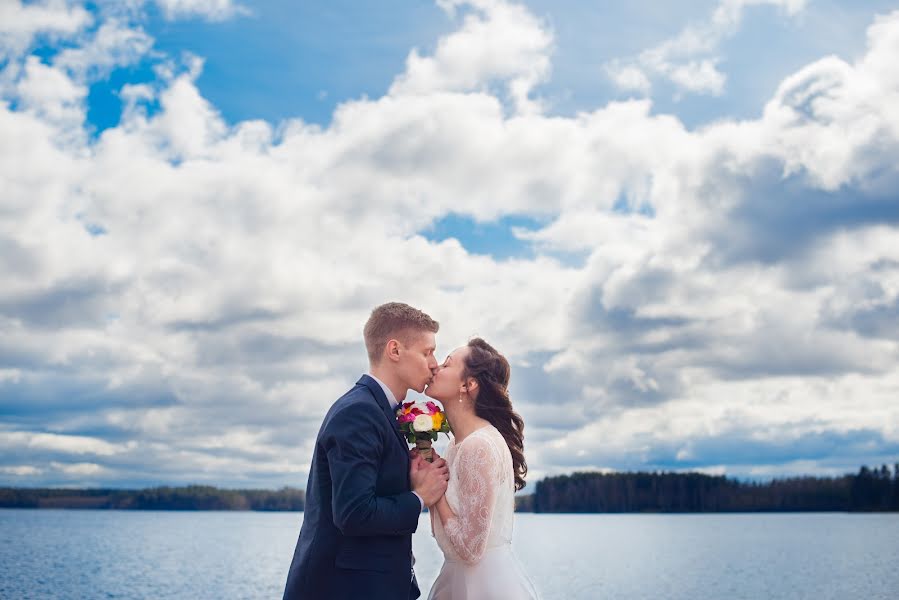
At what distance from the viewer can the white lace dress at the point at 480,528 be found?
253 inches

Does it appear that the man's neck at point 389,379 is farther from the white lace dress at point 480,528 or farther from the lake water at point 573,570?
the lake water at point 573,570

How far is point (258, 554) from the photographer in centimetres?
7606

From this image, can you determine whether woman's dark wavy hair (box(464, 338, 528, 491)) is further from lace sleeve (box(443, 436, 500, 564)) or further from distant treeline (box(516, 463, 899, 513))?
distant treeline (box(516, 463, 899, 513))

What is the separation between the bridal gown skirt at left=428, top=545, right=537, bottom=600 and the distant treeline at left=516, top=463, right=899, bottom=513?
148 m

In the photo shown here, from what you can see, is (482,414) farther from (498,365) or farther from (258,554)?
(258,554)

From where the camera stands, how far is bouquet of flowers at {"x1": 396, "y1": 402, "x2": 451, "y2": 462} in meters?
6.17

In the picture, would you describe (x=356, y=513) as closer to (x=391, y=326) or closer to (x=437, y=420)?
(x=437, y=420)

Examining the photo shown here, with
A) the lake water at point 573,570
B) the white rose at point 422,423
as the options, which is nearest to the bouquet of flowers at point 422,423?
the white rose at point 422,423

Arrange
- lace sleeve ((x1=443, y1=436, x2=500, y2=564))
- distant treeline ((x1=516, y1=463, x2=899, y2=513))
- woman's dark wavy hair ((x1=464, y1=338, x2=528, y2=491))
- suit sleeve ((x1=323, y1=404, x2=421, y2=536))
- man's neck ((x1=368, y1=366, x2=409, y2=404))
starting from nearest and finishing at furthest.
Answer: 1. suit sleeve ((x1=323, y1=404, x2=421, y2=536))
2. man's neck ((x1=368, y1=366, x2=409, y2=404))
3. lace sleeve ((x1=443, y1=436, x2=500, y2=564))
4. woman's dark wavy hair ((x1=464, y1=338, x2=528, y2=491))
5. distant treeline ((x1=516, y1=463, x2=899, y2=513))

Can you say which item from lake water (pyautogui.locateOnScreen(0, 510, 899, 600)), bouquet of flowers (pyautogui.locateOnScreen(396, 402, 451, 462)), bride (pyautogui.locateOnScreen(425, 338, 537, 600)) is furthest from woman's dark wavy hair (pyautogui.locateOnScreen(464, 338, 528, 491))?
lake water (pyautogui.locateOnScreen(0, 510, 899, 600))

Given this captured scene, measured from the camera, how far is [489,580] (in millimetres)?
6473

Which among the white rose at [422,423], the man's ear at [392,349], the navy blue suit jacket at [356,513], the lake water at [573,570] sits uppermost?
the man's ear at [392,349]

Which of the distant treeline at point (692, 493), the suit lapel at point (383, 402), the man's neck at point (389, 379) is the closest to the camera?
the suit lapel at point (383, 402)

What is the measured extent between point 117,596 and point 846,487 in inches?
5536
